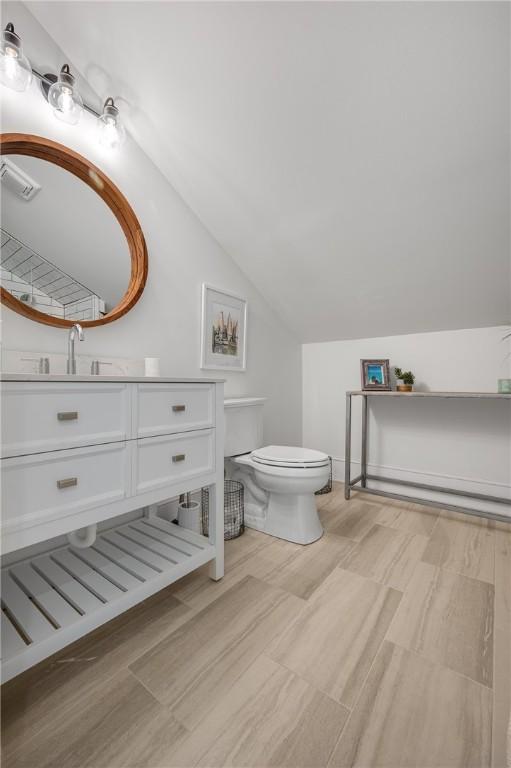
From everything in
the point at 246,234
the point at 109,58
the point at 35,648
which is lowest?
the point at 35,648

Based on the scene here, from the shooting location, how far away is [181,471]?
1296mm

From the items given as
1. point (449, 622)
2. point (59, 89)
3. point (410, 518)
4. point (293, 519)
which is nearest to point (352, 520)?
point (410, 518)

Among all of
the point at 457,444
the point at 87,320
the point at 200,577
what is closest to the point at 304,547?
the point at 200,577

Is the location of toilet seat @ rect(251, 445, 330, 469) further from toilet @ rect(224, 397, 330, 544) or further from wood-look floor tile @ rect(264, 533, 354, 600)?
wood-look floor tile @ rect(264, 533, 354, 600)

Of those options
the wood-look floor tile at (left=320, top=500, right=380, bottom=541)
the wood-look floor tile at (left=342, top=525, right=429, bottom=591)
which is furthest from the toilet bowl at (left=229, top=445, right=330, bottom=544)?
the wood-look floor tile at (left=342, top=525, right=429, bottom=591)

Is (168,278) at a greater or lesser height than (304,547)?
greater

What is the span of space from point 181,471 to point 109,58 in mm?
1840

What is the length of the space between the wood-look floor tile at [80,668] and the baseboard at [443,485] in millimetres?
1839

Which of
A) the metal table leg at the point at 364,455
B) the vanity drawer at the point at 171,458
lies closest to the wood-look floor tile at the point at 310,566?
the vanity drawer at the point at 171,458

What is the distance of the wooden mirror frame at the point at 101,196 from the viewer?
1323 mm

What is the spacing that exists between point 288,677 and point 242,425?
48.9 inches

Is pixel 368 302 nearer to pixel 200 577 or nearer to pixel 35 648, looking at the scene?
pixel 200 577

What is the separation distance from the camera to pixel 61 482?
938 millimetres

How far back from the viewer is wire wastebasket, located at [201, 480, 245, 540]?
6.17 ft
